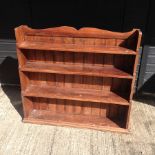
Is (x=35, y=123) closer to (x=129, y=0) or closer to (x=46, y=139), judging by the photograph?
(x=46, y=139)

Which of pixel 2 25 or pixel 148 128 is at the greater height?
pixel 2 25

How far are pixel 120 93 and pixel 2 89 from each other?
2.39 m

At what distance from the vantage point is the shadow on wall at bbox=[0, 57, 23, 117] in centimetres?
453

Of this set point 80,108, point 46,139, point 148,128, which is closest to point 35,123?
point 46,139

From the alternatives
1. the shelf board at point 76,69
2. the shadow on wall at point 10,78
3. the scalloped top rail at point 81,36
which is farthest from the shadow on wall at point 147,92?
the shadow on wall at point 10,78

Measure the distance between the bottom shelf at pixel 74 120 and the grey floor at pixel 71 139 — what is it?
0.25 feet

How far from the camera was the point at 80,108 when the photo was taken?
3.80m

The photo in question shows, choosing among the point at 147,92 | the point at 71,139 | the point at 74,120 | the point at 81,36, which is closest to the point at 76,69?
the point at 81,36

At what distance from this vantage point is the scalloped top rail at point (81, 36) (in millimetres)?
3174

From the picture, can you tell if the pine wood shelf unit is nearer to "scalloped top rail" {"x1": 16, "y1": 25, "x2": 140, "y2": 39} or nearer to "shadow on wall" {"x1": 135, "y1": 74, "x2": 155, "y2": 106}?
"scalloped top rail" {"x1": 16, "y1": 25, "x2": 140, "y2": 39}

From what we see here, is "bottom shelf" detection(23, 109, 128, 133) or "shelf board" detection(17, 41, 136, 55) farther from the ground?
"shelf board" detection(17, 41, 136, 55)

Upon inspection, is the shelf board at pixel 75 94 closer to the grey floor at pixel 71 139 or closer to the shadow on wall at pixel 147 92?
the grey floor at pixel 71 139

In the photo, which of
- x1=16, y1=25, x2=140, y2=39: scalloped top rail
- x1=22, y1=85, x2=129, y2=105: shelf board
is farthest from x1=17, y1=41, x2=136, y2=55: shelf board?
x1=22, y1=85, x2=129, y2=105: shelf board

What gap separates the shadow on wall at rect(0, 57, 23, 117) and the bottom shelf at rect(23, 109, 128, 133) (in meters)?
0.72
